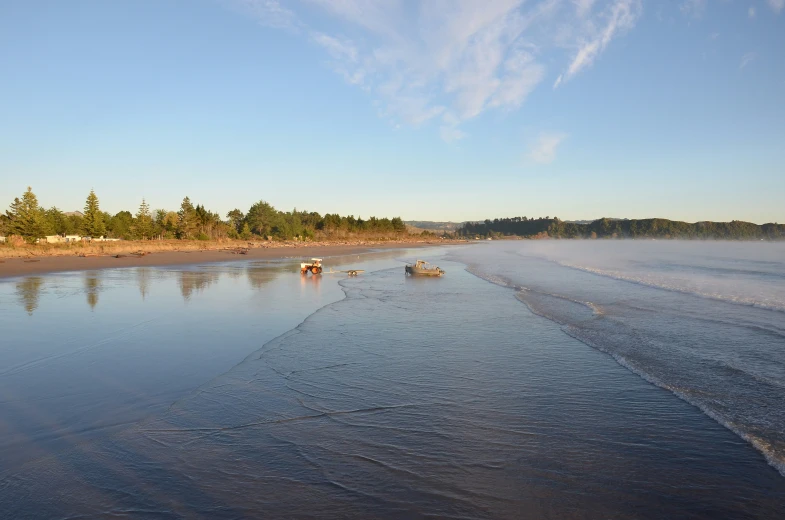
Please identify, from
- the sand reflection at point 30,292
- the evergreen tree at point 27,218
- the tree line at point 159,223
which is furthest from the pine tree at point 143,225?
the sand reflection at point 30,292

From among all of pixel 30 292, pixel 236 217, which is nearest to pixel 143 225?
pixel 236 217

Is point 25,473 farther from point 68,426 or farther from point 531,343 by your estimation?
point 531,343

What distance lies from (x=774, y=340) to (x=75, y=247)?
5954 cm

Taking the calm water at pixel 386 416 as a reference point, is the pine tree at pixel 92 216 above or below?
above

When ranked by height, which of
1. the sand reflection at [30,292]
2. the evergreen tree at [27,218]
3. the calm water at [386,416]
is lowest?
the calm water at [386,416]

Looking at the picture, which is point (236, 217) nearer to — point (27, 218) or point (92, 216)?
point (92, 216)

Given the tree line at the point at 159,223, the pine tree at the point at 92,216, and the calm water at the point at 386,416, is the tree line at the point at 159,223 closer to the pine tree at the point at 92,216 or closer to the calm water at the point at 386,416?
the pine tree at the point at 92,216

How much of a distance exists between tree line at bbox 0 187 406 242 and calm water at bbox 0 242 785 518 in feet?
199

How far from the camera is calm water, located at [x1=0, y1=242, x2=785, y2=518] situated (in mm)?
4848

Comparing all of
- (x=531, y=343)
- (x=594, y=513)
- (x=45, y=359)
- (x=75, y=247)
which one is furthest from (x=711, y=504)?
(x=75, y=247)

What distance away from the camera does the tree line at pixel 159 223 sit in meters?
62.3

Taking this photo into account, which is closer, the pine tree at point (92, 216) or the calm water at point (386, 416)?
the calm water at point (386, 416)

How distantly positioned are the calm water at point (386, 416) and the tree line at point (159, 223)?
60738mm

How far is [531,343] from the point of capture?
41.4 ft
